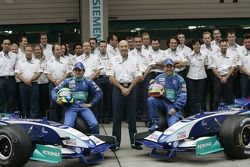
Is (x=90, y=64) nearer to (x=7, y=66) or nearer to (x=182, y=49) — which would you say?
(x=7, y=66)

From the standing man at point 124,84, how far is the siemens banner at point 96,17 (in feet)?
21.4

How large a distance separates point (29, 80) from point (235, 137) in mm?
5436

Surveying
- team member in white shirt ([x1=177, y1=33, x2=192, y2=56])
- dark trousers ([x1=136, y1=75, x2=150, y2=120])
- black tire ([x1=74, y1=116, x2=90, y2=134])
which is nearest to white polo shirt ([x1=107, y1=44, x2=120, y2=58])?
dark trousers ([x1=136, y1=75, x2=150, y2=120])

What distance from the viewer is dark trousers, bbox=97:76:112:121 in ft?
38.3

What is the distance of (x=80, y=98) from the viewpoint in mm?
9125

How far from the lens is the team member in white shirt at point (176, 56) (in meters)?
11.4

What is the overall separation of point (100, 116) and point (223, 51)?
3315 mm

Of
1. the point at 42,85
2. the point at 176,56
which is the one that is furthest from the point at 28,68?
the point at 176,56

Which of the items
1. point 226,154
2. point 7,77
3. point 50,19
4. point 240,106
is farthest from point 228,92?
point 50,19

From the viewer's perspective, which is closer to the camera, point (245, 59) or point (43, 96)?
point (245, 59)

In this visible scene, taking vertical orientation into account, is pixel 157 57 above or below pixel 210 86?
above

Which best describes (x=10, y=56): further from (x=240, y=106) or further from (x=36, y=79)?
(x=240, y=106)

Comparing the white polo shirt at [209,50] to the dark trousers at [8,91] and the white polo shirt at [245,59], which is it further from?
the dark trousers at [8,91]

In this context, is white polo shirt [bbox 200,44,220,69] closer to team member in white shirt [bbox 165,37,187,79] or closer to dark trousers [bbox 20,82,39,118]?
team member in white shirt [bbox 165,37,187,79]
